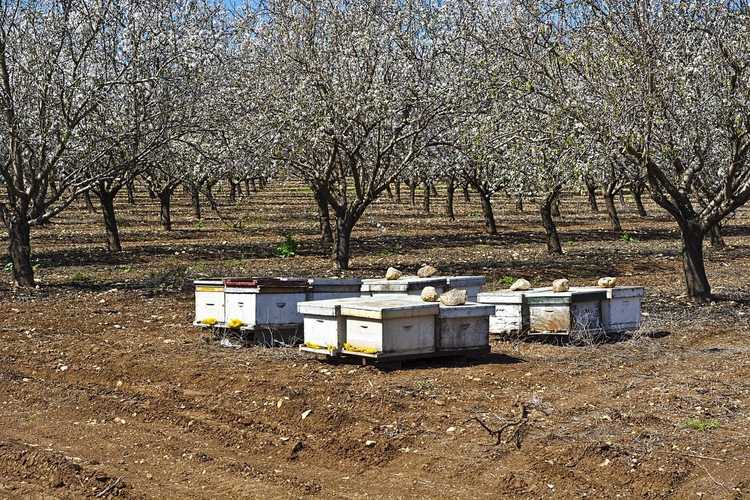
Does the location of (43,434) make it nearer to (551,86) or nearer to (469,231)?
(551,86)

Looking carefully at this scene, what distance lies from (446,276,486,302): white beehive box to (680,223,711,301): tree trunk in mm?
4947

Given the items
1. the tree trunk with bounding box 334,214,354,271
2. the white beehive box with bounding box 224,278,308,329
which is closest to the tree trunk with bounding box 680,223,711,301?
the white beehive box with bounding box 224,278,308,329

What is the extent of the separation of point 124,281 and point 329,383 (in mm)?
11989

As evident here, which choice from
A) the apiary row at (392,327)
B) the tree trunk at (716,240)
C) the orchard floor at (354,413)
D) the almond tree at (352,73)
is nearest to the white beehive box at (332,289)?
the orchard floor at (354,413)

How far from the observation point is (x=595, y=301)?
45.2 feet

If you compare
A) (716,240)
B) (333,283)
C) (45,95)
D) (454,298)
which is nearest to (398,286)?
(333,283)

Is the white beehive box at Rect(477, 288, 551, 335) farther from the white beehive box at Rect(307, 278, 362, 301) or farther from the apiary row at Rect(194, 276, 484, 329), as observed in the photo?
the white beehive box at Rect(307, 278, 362, 301)

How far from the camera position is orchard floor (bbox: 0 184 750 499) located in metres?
8.23

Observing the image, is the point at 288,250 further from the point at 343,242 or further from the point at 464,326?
the point at 464,326

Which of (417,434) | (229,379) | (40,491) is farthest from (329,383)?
(40,491)

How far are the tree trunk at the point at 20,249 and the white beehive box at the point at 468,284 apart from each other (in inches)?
405

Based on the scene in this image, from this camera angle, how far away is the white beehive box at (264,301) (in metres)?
13.6

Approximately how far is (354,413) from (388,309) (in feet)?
5.72

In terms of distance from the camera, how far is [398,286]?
1380cm
